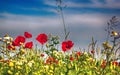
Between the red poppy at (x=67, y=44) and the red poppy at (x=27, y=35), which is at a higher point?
the red poppy at (x=27, y=35)

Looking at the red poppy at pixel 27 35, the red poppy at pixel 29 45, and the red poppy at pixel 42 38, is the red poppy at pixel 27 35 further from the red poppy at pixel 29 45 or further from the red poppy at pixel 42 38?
the red poppy at pixel 42 38

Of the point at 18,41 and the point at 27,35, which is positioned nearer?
the point at 18,41

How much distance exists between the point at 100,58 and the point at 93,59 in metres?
0.16

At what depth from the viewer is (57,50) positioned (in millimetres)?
7062

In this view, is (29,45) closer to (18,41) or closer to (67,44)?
(18,41)

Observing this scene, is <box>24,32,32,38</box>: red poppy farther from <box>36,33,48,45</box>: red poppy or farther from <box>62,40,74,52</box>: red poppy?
<box>62,40,74,52</box>: red poppy

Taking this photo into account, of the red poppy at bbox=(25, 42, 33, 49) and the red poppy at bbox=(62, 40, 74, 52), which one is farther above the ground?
the red poppy at bbox=(25, 42, 33, 49)

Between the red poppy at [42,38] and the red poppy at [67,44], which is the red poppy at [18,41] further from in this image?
the red poppy at [67,44]

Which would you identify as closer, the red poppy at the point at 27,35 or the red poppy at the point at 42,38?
the red poppy at the point at 42,38

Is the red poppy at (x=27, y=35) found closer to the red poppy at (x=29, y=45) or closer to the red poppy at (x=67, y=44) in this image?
the red poppy at (x=29, y=45)

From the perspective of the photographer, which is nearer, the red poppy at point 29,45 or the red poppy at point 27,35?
the red poppy at point 29,45

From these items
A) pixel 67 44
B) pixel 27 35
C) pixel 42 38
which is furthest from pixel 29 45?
pixel 67 44

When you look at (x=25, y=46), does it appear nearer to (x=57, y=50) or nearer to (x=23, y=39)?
(x=23, y=39)

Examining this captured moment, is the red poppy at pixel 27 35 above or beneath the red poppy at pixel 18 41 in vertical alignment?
above
